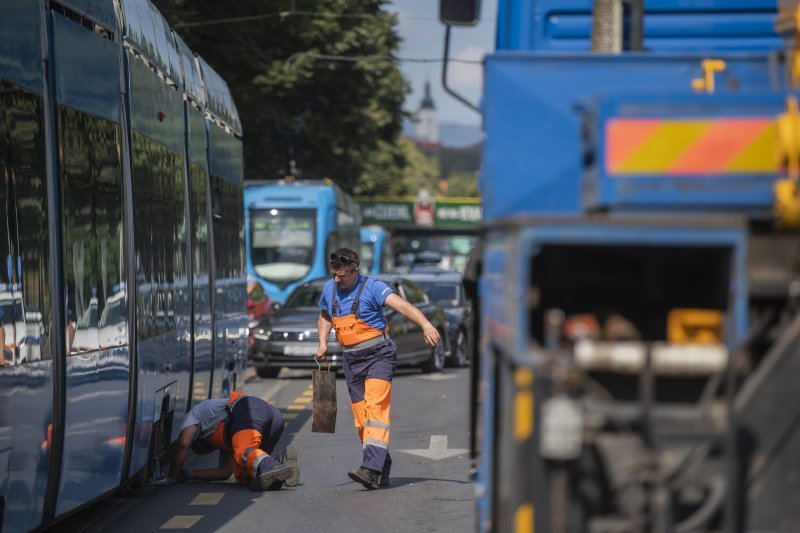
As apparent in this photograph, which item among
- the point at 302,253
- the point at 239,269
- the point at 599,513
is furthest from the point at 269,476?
the point at 302,253

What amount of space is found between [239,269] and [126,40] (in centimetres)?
736

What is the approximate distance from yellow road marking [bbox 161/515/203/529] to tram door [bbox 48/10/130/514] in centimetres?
50

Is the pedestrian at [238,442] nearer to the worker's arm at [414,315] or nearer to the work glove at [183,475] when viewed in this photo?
the work glove at [183,475]

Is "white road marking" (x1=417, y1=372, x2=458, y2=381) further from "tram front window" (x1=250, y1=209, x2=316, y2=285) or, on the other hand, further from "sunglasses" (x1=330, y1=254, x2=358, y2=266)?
"sunglasses" (x1=330, y1=254, x2=358, y2=266)

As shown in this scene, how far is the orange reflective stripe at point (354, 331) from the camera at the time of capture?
12.1m

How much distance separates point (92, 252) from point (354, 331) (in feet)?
12.0

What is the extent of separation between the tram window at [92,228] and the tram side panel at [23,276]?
42 cm

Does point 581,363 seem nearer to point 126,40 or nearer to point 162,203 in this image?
point 126,40

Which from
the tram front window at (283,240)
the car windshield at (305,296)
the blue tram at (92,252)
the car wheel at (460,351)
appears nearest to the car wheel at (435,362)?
the car wheel at (460,351)

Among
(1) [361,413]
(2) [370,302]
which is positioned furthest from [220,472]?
(2) [370,302]

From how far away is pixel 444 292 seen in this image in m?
30.2

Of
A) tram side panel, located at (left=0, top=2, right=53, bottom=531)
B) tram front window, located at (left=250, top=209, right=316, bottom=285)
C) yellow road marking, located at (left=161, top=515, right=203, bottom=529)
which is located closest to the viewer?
tram side panel, located at (left=0, top=2, right=53, bottom=531)

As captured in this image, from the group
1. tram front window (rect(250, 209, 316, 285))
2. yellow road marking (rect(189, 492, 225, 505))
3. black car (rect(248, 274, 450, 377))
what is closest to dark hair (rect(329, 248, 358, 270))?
yellow road marking (rect(189, 492, 225, 505))

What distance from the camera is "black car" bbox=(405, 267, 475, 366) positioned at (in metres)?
28.6
